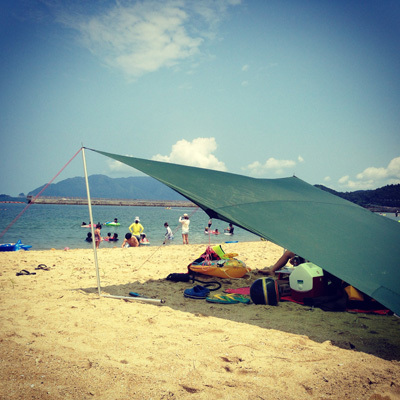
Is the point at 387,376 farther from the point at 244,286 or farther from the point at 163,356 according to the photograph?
the point at 244,286

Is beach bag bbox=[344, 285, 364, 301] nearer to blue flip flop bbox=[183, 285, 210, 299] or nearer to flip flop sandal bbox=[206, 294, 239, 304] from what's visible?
flip flop sandal bbox=[206, 294, 239, 304]

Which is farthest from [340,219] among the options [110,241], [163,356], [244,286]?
[110,241]

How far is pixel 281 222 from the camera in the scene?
14.6 ft

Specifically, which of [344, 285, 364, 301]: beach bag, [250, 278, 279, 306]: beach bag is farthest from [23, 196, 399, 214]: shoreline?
[344, 285, 364, 301]: beach bag

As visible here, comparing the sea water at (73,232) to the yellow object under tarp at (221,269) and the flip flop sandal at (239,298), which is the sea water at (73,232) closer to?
the yellow object under tarp at (221,269)

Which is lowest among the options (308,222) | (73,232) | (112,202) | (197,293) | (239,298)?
(239,298)

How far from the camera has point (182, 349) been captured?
10.5ft

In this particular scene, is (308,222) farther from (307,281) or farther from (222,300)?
(222,300)

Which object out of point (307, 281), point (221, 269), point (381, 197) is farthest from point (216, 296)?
point (381, 197)

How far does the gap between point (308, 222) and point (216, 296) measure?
223 centimetres

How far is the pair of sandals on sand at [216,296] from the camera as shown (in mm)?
5027

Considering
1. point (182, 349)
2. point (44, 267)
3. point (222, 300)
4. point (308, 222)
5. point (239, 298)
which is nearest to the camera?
point (182, 349)

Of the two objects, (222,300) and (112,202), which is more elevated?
(112,202)

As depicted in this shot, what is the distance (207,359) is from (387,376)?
1.82 m
